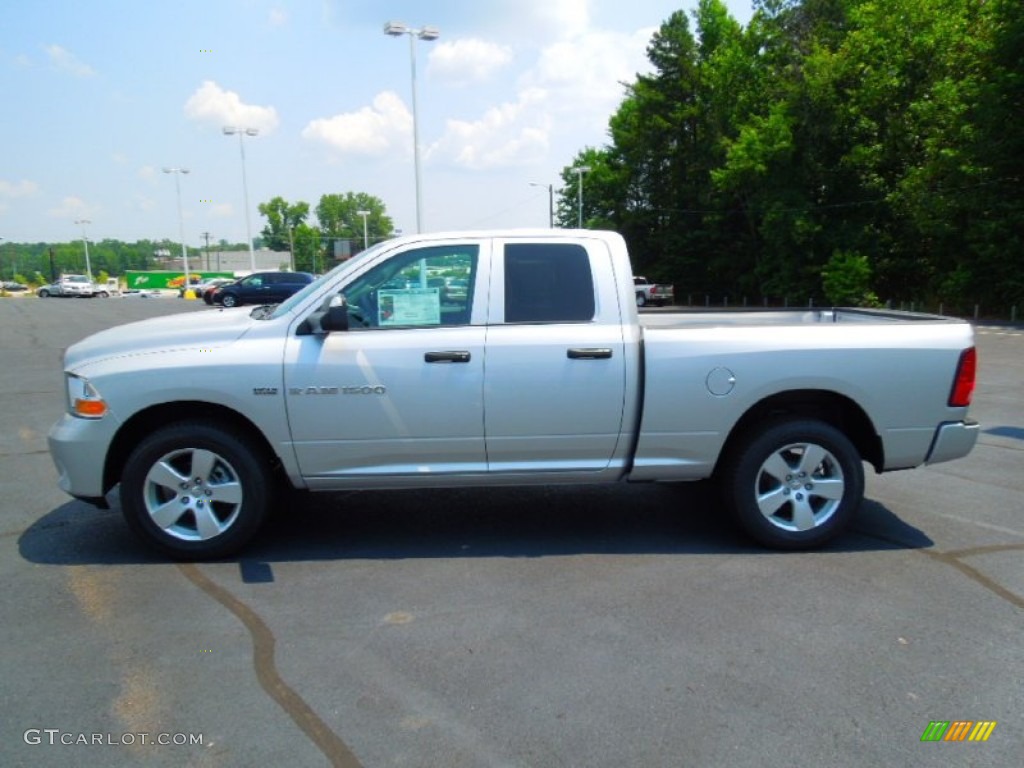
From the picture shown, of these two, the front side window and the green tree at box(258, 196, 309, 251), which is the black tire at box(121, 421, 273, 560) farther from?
the green tree at box(258, 196, 309, 251)

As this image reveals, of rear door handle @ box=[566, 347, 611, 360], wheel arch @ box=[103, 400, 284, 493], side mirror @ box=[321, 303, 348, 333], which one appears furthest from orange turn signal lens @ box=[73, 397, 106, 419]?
rear door handle @ box=[566, 347, 611, 360]

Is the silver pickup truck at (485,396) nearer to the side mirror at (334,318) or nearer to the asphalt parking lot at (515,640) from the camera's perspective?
the side mirror at (334,318)

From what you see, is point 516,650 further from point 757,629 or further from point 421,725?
point 757,629

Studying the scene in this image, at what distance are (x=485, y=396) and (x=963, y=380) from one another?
2.90 meters

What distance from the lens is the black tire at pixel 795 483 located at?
4574 mm

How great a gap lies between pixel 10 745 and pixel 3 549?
239 centimetres

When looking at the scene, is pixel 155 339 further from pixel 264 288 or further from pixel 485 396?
pixel 264 288

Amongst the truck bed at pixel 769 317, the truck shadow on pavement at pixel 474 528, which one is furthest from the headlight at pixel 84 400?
the truck bed at pixel 769 317

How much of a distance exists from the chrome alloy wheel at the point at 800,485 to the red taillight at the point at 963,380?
81 centimetres

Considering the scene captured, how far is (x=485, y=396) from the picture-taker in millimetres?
4410

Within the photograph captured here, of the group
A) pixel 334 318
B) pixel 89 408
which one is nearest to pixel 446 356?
pixel 334 318

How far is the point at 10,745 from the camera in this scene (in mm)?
2781

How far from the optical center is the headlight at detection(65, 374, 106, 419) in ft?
14.1

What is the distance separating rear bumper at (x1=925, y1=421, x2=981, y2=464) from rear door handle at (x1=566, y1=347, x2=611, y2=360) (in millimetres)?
2119
